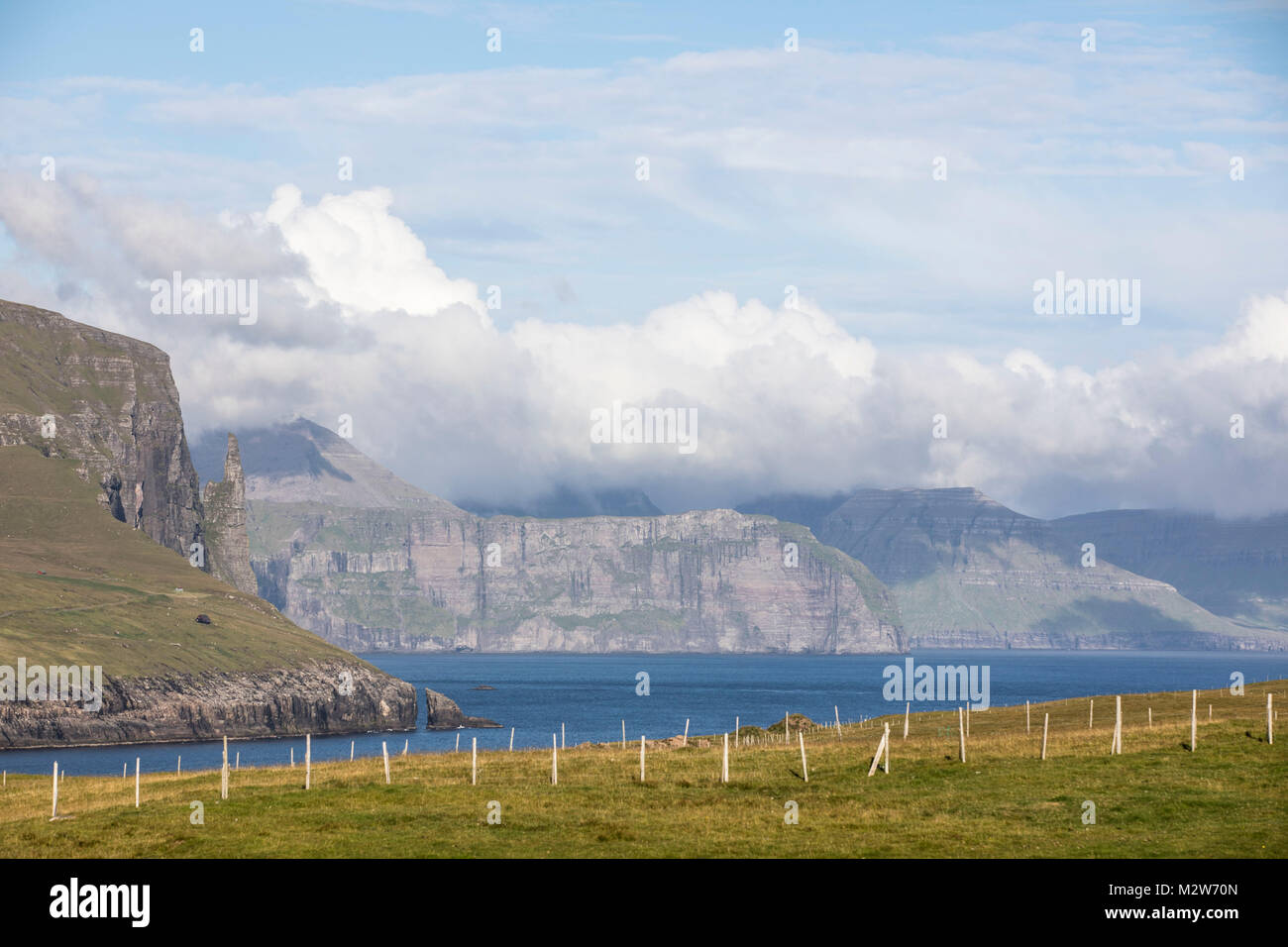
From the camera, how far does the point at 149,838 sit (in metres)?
47.5

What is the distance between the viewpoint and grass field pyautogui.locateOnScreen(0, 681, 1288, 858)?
44.1m

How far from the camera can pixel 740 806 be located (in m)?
52.1

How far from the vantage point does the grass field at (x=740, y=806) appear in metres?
44.1

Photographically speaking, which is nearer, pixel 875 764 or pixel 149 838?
pixel 149 838
